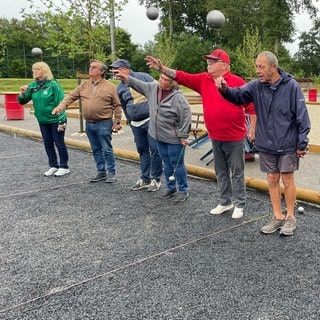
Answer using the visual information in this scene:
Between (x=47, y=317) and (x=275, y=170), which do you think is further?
(x=275, y=170)

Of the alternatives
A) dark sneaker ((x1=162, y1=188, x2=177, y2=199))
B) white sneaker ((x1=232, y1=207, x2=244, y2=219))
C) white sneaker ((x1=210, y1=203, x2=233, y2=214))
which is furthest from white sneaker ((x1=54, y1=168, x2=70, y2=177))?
white sneaker ((x1=232, y1=207, x2=244, y2=219))

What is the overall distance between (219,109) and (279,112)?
65cm

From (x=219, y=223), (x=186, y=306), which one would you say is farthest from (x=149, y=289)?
(x=219, y=223)

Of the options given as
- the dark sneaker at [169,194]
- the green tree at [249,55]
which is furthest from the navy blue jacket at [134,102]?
the green tree at [249,55]

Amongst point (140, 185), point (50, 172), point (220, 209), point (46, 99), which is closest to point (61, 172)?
point (50, 172)

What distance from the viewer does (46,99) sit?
5.98m

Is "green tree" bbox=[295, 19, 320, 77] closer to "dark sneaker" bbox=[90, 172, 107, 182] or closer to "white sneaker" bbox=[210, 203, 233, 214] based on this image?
"dark sneaker" bbox=[90, 172, 107, 182]

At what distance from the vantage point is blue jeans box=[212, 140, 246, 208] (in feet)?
14.0

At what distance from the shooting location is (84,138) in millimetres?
9852

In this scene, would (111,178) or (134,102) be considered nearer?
(134,102)

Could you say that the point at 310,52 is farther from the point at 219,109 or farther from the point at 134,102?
the point at 219,109

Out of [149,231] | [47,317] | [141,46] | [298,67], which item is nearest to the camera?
[47,317]

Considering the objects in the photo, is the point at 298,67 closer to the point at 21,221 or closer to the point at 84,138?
the point at 84,138

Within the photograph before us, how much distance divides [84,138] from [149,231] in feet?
20.2
